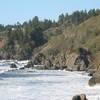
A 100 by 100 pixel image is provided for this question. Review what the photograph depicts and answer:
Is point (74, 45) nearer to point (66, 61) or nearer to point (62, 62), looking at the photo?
point (62, 62)

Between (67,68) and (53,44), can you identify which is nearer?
(67,68)

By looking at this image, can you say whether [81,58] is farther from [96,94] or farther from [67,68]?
[96,94]

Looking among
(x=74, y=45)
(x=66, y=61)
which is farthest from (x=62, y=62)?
(x=74, y=45)

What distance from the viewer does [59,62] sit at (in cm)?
13625

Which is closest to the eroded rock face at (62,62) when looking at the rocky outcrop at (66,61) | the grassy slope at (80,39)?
the rocky outcrop at (66,61)

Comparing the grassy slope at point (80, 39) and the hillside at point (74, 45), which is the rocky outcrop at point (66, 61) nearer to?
the hillside at point (74, 45)

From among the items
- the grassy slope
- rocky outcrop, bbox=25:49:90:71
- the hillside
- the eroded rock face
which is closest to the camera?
the eroded rock face

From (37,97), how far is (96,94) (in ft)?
24.0

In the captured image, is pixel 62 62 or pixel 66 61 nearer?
pixel 66 61

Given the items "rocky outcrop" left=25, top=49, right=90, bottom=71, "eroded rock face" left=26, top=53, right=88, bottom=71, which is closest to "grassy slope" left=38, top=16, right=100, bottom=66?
"eroded rock face" left=26, top=53, right=88, bottom=71

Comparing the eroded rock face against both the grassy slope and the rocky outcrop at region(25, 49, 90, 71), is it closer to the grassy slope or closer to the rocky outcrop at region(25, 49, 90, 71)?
the rocky outcrop at region(25, 49, 90, 71)

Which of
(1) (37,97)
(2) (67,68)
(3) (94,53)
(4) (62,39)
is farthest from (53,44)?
(1) (37,97)

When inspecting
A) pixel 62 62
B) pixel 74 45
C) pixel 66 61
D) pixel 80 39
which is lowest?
pixel 62 62

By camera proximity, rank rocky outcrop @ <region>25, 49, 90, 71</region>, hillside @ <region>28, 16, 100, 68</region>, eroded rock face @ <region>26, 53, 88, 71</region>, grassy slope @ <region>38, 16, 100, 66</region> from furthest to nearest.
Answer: grassy slope @ <region>38, 16, 100, 66</region> → hillside @ <region>28, 16, 100, 68</region> → rocky outcrop @ <region>25, 49, 90, 71</region> → eroded rock face @ <region>26, 53, 88, 71</region>
